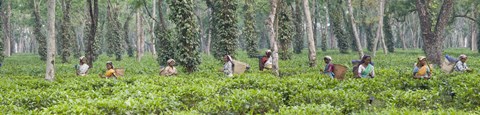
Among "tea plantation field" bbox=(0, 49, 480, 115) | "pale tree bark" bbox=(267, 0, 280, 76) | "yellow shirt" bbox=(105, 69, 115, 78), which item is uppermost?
"pale tree bark" bbox=(267, 0, 280, 76)

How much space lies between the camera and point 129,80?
1473cm

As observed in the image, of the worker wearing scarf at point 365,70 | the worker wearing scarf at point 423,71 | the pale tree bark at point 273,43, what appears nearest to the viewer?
the worker wearing scarf at point 423,71

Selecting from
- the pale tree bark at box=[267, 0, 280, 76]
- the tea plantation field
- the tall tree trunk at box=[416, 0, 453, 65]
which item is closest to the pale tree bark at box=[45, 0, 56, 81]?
the tea plantation field

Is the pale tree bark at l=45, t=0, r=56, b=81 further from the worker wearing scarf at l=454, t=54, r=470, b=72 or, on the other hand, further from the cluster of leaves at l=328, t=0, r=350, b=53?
the cluster of leaves at l=328, t=0, r=350, b=53

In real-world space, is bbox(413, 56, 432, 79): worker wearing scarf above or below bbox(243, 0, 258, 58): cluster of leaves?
below

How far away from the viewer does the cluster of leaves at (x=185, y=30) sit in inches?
805

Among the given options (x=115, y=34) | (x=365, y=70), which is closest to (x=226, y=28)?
(x=365, y=70)

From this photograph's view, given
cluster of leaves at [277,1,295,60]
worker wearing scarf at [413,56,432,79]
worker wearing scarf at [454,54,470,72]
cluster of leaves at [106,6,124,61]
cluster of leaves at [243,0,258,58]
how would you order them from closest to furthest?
worker wearing scarf at [413,56,432,79]
worker wearing scarf at [454,54,470,72]
cluster of leaves at [277,1,295,60]
cluster of leaves at [243,0,258,58]
cluster of leaves at [106,6,124,61]

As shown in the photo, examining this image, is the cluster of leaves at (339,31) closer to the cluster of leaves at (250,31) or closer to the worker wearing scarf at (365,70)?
the cluster of leaves at (250,31)

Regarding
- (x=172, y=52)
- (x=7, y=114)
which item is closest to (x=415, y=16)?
(x=172, y=52)

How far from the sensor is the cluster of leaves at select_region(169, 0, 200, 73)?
20.4 meters

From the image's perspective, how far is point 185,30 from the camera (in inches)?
808

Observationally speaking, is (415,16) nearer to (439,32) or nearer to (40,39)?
(439,32)

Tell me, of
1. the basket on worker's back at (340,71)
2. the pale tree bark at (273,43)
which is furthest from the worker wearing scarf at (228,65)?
the basket on worker's back at (340,71)
